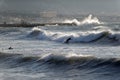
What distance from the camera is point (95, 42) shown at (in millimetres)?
48250

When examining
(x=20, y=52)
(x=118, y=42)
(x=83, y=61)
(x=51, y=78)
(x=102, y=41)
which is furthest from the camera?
(x=102, y=41)

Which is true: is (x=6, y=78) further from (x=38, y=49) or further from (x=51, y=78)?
(x=38, y=49)

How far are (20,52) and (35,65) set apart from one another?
24.8 ft

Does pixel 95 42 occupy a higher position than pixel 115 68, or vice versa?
pixel 95 42

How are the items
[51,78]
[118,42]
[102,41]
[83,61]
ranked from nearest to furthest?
[51,78] → [83,61] → [118,42] → [102,41]

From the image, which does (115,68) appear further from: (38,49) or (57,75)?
(38,49)

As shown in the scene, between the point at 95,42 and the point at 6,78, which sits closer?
the point at 6,78

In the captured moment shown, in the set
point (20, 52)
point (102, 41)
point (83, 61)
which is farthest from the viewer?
point (102, 41)

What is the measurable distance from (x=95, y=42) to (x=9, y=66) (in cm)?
1805

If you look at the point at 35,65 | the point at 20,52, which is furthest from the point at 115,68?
the point at 20,52

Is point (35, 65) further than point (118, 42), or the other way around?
point (118, 42)

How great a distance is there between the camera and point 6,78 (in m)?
27.0

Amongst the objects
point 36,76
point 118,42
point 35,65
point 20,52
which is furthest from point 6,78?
point 118,42

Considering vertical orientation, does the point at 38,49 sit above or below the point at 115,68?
above
